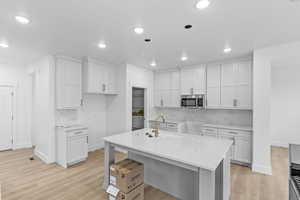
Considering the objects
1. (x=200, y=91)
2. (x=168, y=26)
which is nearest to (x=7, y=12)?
(x=168, y=26)

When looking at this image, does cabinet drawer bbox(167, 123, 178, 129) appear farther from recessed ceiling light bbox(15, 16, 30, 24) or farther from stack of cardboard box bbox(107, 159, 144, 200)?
recessed ceiling light bbox(15, 16, 30, 24)

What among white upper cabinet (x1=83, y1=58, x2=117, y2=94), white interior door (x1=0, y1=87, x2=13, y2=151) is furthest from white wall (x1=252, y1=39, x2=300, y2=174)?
white interior door (x1=0, y1=87, x2=13, y2=151)

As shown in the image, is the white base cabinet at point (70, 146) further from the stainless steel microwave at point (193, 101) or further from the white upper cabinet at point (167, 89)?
the stainless steel microwave at point (193, 101)

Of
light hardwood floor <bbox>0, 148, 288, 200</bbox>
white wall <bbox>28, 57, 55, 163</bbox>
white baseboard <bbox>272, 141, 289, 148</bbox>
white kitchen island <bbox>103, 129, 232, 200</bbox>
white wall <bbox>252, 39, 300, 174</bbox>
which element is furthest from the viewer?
white baseboard <bbox>272, 141, 289, 148</bbox>

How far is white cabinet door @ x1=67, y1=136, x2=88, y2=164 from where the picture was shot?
3.43 m

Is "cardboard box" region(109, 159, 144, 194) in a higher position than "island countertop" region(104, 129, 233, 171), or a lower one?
lower

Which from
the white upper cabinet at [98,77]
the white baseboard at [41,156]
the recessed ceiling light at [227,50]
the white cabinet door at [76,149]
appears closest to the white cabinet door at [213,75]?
the recessed ceiling light at [227,50]

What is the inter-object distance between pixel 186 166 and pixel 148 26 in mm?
1963

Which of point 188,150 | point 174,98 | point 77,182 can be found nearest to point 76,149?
point 77,182

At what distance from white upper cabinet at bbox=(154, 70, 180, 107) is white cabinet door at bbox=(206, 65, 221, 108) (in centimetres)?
95

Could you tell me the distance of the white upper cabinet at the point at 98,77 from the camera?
3.95 m

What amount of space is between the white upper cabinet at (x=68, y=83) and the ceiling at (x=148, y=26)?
0.38m

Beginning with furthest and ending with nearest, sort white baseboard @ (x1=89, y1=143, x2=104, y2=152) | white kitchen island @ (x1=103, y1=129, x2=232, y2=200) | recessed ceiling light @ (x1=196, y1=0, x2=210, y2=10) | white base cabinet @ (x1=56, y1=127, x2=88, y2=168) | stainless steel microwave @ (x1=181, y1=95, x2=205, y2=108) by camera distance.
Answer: white baseboard @ (x1=89, y1=143, x2=104, y2=152) < stainless steel microwave @ (x1=181, y1=95, x2=205, y2=108) < white base cabinet @ (x1=56, y1=127, x2=88, y2=168) < recessed ceiling light @ (x1=196, y1=0, x2=210, y2=10) < white kitchen island @ (x1=103, y1=129, x2=232, y2=200)

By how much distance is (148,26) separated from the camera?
7.23 ft
